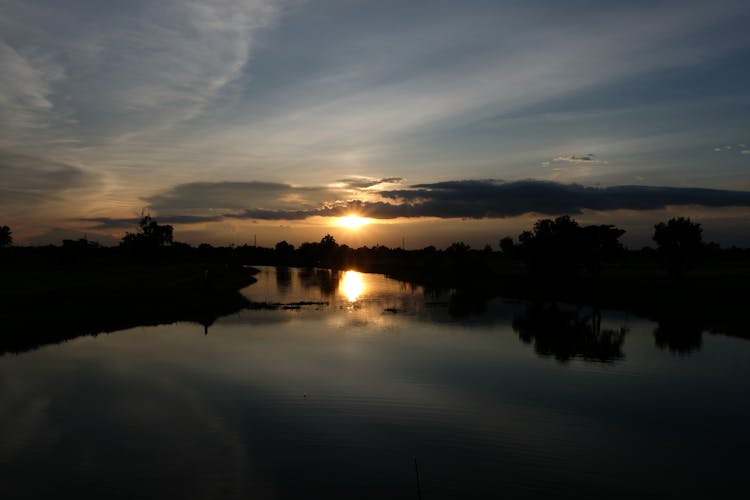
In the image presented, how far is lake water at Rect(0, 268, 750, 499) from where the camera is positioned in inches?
626

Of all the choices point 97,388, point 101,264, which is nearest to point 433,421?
point 97,388

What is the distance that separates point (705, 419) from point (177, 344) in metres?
32.3

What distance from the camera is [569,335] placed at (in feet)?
143

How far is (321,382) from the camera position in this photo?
27156 millimetres

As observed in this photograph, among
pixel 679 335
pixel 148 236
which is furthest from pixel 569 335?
pixel 148 236

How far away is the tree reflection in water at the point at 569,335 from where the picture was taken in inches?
1405

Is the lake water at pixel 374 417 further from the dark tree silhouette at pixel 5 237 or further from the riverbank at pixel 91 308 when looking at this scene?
the dark tree silhouette at pixel 5 237

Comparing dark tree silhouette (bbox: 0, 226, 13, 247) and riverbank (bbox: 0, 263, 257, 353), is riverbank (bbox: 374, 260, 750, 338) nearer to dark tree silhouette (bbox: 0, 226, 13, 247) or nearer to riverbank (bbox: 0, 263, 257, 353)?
riverbank (bbox: 0, 263, 257, 353)

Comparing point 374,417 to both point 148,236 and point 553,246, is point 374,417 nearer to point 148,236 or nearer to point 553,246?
point 553,246

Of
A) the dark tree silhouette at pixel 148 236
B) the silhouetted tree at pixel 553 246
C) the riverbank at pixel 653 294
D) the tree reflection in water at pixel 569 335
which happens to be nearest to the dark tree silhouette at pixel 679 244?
the riverbank at pixel 653 294

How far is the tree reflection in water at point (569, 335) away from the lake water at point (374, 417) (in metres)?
0.45

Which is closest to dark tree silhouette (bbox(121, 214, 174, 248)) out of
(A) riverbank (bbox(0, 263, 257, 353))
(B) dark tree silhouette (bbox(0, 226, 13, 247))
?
(B) dark tree silhouette (bbox(0, 226, 13, 247))

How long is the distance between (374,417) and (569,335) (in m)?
27.2

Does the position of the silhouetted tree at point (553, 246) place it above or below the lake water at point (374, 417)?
above
